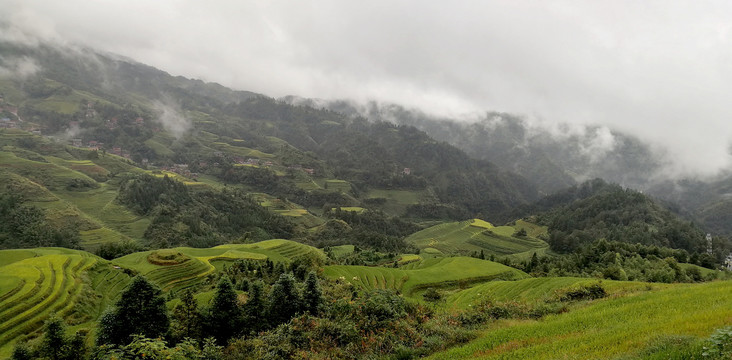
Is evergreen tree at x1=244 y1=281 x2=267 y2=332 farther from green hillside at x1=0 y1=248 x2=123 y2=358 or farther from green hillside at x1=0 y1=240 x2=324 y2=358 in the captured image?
green hillside at x1=0 y1=240 x2=324 y2=358

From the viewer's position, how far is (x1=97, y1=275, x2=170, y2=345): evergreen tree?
23094mm

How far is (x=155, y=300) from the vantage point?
24.1m

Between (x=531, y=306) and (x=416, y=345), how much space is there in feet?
31.9

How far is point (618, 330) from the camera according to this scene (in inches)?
510

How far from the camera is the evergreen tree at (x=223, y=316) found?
83.2ft

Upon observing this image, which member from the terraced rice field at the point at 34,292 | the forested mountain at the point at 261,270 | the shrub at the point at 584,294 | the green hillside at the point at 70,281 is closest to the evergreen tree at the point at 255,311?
the forested mountain at the point at 261,270

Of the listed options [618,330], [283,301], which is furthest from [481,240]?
[618,330]

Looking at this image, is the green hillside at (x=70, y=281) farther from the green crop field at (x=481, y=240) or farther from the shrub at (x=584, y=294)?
the green crop field at (x=481, y=240)

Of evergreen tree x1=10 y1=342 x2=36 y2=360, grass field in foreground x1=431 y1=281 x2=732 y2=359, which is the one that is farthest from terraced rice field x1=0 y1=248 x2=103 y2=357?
grass field in foreground x1=431 y1=281 x2=732 y2=359

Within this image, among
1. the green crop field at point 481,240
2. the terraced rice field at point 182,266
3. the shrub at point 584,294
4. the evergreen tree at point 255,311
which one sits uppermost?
the shrub at point 584,294

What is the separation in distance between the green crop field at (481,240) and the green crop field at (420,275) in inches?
2236

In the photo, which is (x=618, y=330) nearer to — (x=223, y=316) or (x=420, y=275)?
(x=223, y=316)

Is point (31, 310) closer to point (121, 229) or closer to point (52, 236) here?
point (52, 236)

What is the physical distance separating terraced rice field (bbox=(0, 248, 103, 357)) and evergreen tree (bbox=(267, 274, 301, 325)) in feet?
77.9
